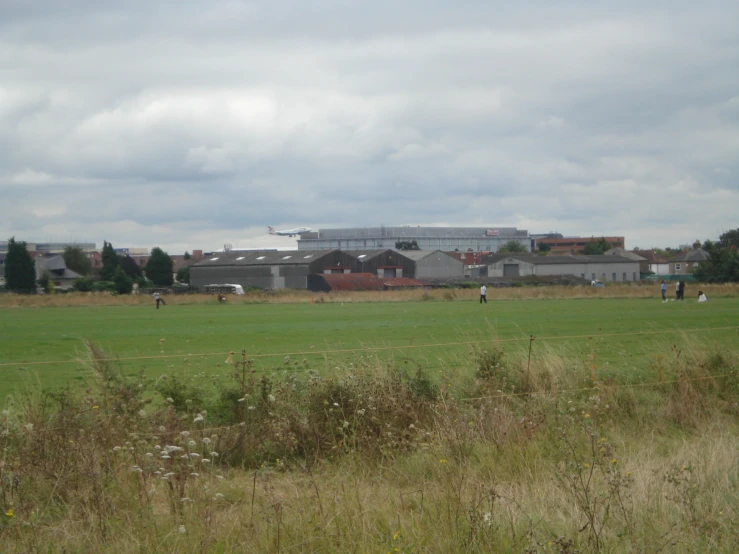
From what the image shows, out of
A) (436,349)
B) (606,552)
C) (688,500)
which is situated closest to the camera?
(606,552)

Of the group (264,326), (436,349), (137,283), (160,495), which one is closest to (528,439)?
(160,495)

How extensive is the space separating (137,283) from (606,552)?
417 ft

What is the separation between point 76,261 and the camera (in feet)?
502

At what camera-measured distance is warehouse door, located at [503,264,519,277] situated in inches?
5664

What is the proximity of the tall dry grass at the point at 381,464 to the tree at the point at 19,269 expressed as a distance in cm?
11027

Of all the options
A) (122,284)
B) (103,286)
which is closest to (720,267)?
(122,284)

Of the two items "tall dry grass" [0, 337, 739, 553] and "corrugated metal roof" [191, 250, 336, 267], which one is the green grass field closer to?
"tall dry grass" [0, 337, 739, 553]

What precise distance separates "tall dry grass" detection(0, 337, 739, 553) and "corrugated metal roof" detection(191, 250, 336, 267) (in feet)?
343

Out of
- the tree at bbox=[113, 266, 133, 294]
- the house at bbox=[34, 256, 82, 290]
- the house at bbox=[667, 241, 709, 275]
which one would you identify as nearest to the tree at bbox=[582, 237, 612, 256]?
the house at bbox=[667, 241, 709, 275]

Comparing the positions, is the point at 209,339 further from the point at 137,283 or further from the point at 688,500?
the point at 137,283

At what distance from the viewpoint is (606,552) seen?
6504 millimetres

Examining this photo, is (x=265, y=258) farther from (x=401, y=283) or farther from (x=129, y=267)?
(x=129, y=267)

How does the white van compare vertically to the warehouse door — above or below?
below

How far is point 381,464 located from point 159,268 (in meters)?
123
